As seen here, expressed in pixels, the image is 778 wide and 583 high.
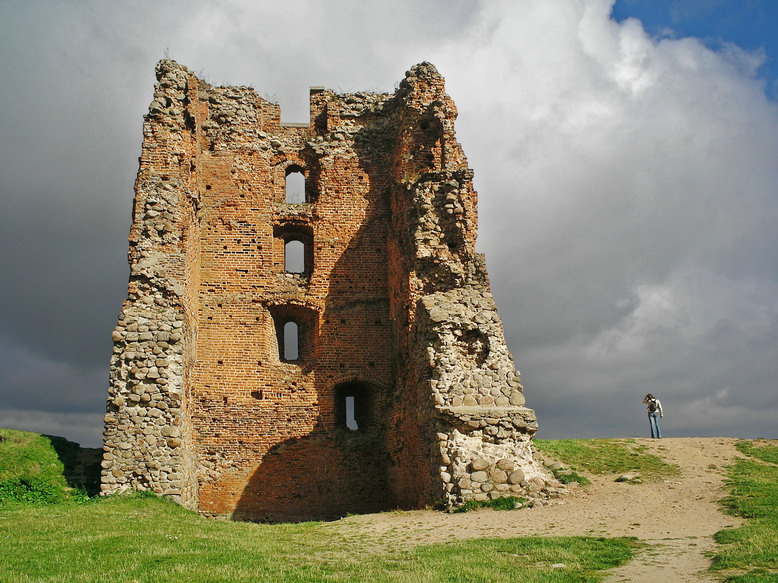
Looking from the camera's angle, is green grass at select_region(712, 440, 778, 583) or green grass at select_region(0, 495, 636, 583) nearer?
green grass at select_region(0, 495, 636, 583)

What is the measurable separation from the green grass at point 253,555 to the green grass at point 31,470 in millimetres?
1786

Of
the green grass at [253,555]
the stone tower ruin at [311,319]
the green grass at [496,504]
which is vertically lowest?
the green grass at [253,555]

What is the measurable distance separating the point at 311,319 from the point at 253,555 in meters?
8.74

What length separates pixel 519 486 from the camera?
11352 mm

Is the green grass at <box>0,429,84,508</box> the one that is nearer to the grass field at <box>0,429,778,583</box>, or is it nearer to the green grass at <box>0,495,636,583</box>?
the grass field at <box>0,429,778,583</box>

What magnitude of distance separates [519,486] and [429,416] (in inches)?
74.6

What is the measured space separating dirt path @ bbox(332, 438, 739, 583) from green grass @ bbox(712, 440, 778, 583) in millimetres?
203

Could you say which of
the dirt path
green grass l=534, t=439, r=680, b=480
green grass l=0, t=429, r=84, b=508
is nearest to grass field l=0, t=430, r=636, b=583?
the dirt path

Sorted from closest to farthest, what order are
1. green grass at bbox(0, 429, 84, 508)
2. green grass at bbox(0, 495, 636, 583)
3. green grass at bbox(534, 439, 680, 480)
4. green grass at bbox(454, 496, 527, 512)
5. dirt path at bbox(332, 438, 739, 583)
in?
green grass at bbox(0, 495, 636, 583) → dirt path at bbox(332, 438, 739, 583) → green grass at bbox(454, 496, 527, 512) → green grass at bbox(0, 429, 84, 508) → green grass at bbox(534, 439, 680, 480)

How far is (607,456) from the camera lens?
1439 cm

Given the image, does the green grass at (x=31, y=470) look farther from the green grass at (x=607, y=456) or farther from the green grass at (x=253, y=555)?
the green grass at (x=607, y=456)

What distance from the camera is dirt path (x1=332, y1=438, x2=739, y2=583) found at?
7.00m

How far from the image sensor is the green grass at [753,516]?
644cm

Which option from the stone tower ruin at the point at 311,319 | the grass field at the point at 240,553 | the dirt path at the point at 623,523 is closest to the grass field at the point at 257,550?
the grass field at the point at 240,553
